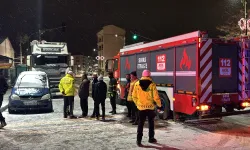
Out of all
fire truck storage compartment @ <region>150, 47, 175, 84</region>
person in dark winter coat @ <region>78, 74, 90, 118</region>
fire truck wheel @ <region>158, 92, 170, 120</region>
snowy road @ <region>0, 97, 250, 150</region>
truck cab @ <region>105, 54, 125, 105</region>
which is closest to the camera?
snowy road @ <region>0, 97, 250, 150</region>

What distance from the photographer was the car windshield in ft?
42.9

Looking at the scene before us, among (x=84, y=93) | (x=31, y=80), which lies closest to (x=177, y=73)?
(x=84, y=93)

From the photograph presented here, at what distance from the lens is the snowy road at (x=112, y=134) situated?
6.82 m

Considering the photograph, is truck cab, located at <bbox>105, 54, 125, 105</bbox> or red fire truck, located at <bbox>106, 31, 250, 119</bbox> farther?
truck cab, located at <bbox>105, 54, 125, 105</bbox>

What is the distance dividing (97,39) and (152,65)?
311ft

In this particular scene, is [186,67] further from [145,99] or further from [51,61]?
[51,61]

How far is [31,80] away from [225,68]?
8.66 meters

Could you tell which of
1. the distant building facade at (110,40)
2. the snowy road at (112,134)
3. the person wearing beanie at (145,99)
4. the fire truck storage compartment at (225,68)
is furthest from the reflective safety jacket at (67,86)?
the distant building facade at (110,40)

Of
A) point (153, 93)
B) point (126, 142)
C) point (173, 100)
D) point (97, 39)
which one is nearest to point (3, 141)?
point (126, 142)

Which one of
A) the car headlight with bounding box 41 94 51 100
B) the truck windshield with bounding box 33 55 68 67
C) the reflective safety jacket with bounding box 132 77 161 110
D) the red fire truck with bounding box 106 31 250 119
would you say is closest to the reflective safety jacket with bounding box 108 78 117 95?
the red fire truck with bounding box 106 31 250 119

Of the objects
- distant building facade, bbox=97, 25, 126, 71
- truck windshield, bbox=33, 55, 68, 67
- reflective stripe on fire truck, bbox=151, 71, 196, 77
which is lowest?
reflective stripe on fire truck, bbox=151, 71, 196, 77

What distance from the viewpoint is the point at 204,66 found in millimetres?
8414

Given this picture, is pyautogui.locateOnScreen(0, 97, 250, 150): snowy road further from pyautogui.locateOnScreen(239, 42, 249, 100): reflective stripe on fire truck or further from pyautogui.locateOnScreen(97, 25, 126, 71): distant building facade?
pyautogui.locateOnScreen(97, 25, 126, 71): distant building facade

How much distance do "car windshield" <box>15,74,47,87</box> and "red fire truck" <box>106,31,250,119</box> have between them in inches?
227
